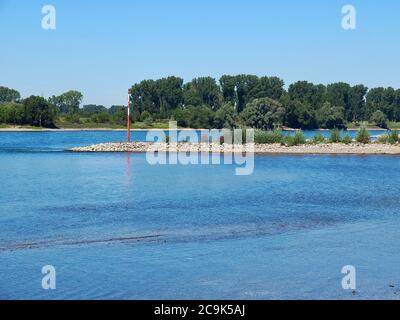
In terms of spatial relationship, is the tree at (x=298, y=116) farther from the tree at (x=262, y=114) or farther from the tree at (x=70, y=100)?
the tree at (x=70, y=100)

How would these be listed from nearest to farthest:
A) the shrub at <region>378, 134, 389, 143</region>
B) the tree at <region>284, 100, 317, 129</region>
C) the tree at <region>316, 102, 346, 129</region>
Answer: the shrub at <region>378, 134, 389, 143</region> → the tree at <region>284, 100, 317, 129</region> → the tree at <region>316, 102, 346, 129</region>

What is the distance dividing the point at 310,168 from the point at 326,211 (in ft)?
63.1

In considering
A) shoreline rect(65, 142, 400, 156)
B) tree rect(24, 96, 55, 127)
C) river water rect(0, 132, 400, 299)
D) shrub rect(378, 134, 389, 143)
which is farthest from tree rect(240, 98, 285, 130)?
river water rect(0, 132, 400, 299)

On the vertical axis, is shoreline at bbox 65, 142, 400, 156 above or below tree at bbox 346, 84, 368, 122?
below

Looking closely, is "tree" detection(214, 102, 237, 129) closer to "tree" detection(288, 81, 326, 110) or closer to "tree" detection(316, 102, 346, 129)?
"tree" detection(316, 102, 346, 129)

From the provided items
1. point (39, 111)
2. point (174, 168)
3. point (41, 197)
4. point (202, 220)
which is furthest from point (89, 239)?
point (39, 111)

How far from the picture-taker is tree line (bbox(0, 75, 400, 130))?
333 ft

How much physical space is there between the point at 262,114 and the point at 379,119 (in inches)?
1616

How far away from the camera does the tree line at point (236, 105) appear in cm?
10162

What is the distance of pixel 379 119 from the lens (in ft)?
414

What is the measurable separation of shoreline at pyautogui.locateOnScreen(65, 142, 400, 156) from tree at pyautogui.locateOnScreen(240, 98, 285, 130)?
31700mm

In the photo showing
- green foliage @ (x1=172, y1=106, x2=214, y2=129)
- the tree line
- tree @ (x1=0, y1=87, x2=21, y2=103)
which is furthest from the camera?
tree @ (x1=0, y1=87, x2=21, y2=103)

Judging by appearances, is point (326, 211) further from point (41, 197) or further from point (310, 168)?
point (310, 168)

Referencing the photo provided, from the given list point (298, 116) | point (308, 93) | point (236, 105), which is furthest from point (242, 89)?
point (308, 93)
